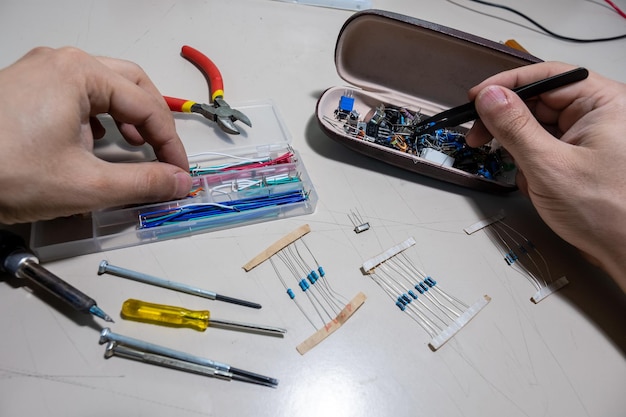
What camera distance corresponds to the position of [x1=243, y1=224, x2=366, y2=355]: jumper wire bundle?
0.88 m

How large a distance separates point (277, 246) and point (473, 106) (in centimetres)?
67

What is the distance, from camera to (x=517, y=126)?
3.10 ft

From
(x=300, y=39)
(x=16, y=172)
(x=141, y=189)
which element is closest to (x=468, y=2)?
(x=300, y=39)

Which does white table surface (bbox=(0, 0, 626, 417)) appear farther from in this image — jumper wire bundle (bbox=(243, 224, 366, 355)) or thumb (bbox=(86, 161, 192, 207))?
thumb (bbox=(86, 161, 192, 207))

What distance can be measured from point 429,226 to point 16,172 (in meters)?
0.98

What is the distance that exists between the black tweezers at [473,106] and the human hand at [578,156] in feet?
0.15

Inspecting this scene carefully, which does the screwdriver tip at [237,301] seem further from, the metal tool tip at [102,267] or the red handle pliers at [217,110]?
the red handle pliers at [217,110]

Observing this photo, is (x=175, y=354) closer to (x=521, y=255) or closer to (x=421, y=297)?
(x=421, y=297)

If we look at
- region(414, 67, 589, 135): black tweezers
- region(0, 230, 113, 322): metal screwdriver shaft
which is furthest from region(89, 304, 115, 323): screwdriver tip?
region(414, 67, 589, 135): black tweezers

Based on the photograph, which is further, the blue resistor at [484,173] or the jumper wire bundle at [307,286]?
the blue resistor at [484,173]

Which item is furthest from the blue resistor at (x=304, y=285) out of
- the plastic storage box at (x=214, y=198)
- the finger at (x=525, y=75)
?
the finger at (x=525, y=75)

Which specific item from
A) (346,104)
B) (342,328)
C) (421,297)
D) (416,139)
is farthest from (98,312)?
(416,139)

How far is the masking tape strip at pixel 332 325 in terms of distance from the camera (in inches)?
33.2

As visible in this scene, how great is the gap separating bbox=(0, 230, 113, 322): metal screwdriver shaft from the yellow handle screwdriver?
0.05m
